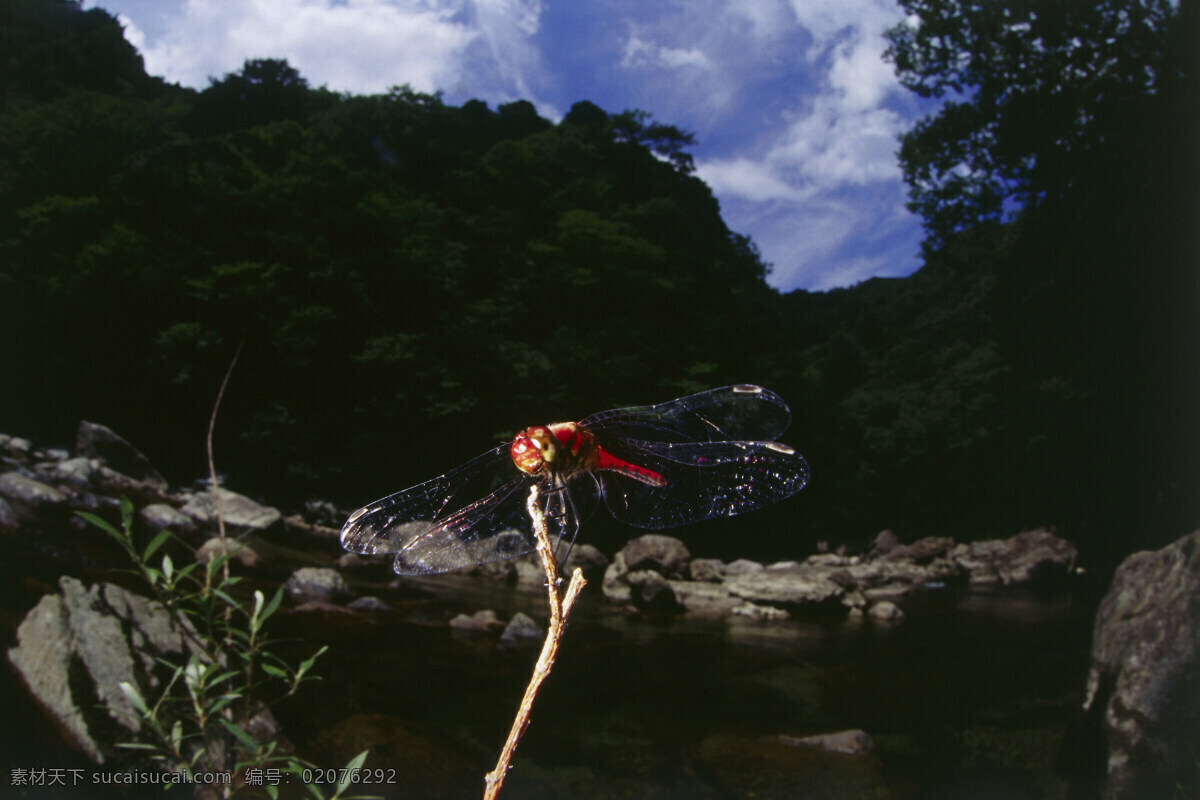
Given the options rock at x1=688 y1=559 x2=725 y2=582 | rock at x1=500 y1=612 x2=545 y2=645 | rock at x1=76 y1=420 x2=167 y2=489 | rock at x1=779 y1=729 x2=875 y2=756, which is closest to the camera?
rock at x1=779 y1=729 x2=875 y2=756

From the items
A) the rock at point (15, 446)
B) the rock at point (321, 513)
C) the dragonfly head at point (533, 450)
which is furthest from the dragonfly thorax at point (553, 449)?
the rock at point (321, 513)

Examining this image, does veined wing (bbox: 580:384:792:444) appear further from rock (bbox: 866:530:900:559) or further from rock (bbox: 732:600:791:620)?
rock (bbox: 866:530:900:559)

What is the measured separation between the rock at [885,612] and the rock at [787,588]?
47 centimetres

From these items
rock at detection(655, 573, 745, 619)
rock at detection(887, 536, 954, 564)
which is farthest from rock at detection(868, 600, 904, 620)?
rock at detection(887, 536, 954, 564)

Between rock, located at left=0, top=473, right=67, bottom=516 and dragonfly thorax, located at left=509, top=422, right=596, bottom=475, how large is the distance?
7.20 meters

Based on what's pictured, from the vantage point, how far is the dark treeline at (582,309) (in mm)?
11008

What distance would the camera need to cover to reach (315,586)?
262 inches

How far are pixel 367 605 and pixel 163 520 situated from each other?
2652 mm

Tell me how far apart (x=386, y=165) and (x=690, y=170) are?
1084cm

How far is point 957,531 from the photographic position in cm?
1608

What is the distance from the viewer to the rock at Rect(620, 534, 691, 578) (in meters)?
9.94

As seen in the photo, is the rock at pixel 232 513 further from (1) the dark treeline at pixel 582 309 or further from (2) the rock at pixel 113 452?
(1) the dark treeline at pixel 582 309

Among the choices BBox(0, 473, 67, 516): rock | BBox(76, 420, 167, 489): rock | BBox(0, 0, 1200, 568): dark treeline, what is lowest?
BBox(0, 473, 67, 516): rock

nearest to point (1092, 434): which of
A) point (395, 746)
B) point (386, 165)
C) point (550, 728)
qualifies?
point (550, 728)
